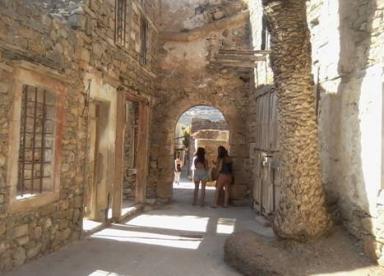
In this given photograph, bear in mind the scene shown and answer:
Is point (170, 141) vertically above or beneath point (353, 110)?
beneath

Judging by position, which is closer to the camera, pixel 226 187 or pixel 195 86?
pixel 226 187

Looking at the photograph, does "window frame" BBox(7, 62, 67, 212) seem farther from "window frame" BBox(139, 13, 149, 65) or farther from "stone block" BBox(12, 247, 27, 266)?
"window frame" BBox(139, 13, 149, 65)

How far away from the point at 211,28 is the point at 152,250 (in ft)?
23.3

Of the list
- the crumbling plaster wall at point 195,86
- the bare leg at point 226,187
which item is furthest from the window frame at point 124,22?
the bare leg at point 226,187

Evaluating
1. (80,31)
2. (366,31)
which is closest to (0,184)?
(80,31)

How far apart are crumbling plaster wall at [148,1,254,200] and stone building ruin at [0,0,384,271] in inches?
83.4

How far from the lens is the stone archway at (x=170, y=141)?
1127cm

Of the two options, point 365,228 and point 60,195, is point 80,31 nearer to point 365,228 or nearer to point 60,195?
point 60,195

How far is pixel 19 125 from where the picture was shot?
4711 mm

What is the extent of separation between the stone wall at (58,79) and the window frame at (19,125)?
0.06 ft

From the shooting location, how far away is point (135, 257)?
5.56 m

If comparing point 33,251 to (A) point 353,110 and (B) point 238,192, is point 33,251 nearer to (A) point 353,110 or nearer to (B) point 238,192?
(A) point 353,110

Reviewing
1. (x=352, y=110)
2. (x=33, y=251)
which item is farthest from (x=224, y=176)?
(x=33, y=251)

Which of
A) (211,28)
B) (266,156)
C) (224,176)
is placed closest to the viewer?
(266,156)
